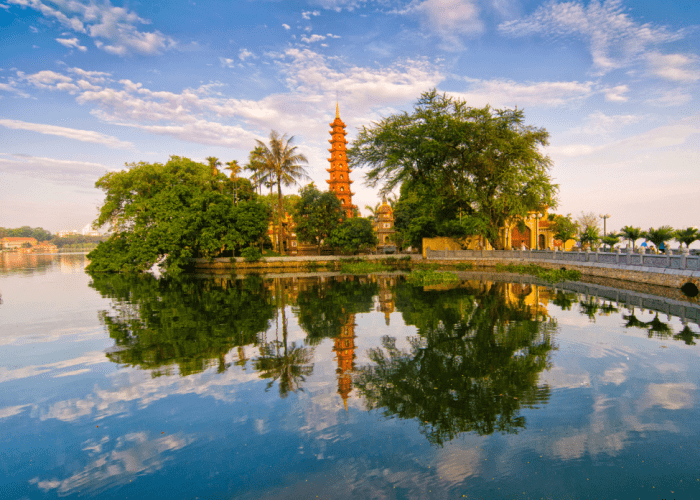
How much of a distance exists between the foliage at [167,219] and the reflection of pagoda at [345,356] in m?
29.9

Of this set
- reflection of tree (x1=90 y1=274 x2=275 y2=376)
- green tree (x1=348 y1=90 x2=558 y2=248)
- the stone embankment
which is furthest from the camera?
green tree (x1=348 y1=90 x2=558 y2=248)

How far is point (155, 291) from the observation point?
23.3 m

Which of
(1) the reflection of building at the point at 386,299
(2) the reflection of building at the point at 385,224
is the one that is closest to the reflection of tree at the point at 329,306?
(1) the reflection of building at the point at 386,299

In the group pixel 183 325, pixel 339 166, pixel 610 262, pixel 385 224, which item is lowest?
pixel 183 325

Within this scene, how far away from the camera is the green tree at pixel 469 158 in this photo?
34.4 metres

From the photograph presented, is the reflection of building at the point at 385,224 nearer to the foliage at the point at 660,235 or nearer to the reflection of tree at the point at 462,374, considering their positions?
the foliage at the point at 660,235

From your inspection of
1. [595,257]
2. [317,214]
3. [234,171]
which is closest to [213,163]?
[234,171]

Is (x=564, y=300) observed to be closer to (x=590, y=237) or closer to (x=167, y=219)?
(x=590, y=237)

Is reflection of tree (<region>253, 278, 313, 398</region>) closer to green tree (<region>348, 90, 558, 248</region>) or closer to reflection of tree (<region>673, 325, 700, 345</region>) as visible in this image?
reflection of tree (<region>673, 325, 700, 345</region>)

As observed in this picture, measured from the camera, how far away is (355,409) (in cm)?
641

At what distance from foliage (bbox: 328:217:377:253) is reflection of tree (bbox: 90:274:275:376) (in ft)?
68.5

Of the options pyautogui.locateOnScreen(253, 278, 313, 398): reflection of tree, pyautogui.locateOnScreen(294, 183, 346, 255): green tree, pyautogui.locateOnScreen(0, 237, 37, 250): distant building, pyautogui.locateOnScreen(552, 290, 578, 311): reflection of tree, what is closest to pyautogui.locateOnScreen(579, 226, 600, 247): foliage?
pyautogui.locateOnScreen(294, 183, 346, 255): green tree

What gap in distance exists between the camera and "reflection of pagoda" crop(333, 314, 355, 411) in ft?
A: 23.9

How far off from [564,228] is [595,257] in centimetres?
2264
